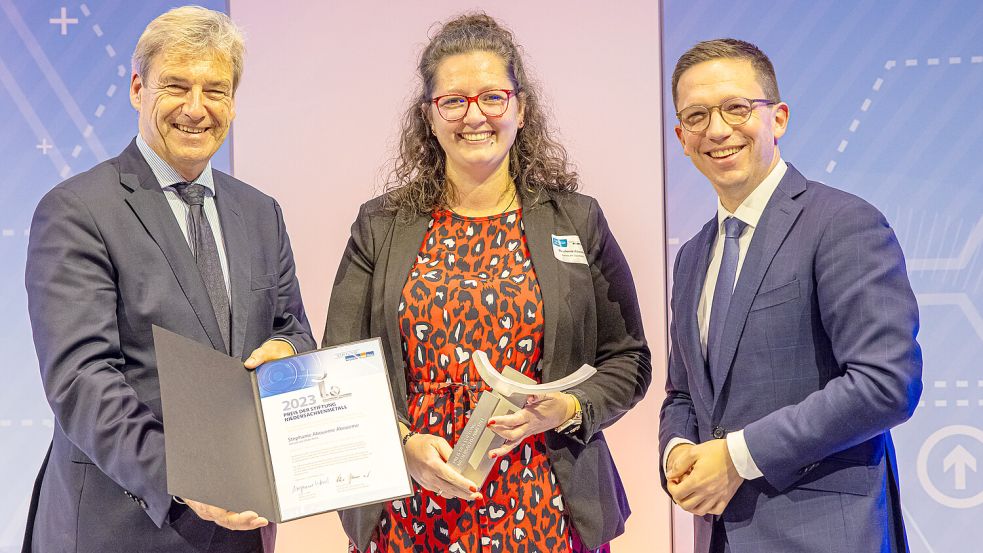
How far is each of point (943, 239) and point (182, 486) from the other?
2.77 metres

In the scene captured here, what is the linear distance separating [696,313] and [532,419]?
471mm

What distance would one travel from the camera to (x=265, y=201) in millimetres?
2500

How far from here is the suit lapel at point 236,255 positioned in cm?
221

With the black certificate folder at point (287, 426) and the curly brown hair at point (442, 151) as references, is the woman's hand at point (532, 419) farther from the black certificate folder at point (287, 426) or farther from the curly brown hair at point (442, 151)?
the curly brown hair at point (442, 151)

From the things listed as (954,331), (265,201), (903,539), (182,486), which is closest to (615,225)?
(954,331)

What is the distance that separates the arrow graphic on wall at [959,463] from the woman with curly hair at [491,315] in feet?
4.89

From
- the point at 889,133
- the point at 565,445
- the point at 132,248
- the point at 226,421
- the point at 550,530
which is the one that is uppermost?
the point at 889,133

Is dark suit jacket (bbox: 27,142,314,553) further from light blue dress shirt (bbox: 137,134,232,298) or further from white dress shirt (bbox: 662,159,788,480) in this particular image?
white dress shirt (bbox: 662,159,788,480)

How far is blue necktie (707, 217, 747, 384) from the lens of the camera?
207 centimetres

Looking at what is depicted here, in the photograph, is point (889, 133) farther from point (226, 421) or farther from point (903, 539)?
point (226, 421)

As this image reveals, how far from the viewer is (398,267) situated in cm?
245

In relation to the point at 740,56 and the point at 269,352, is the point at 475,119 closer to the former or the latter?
the point at 740,56

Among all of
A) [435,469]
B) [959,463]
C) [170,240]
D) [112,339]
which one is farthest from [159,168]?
[959,463]
